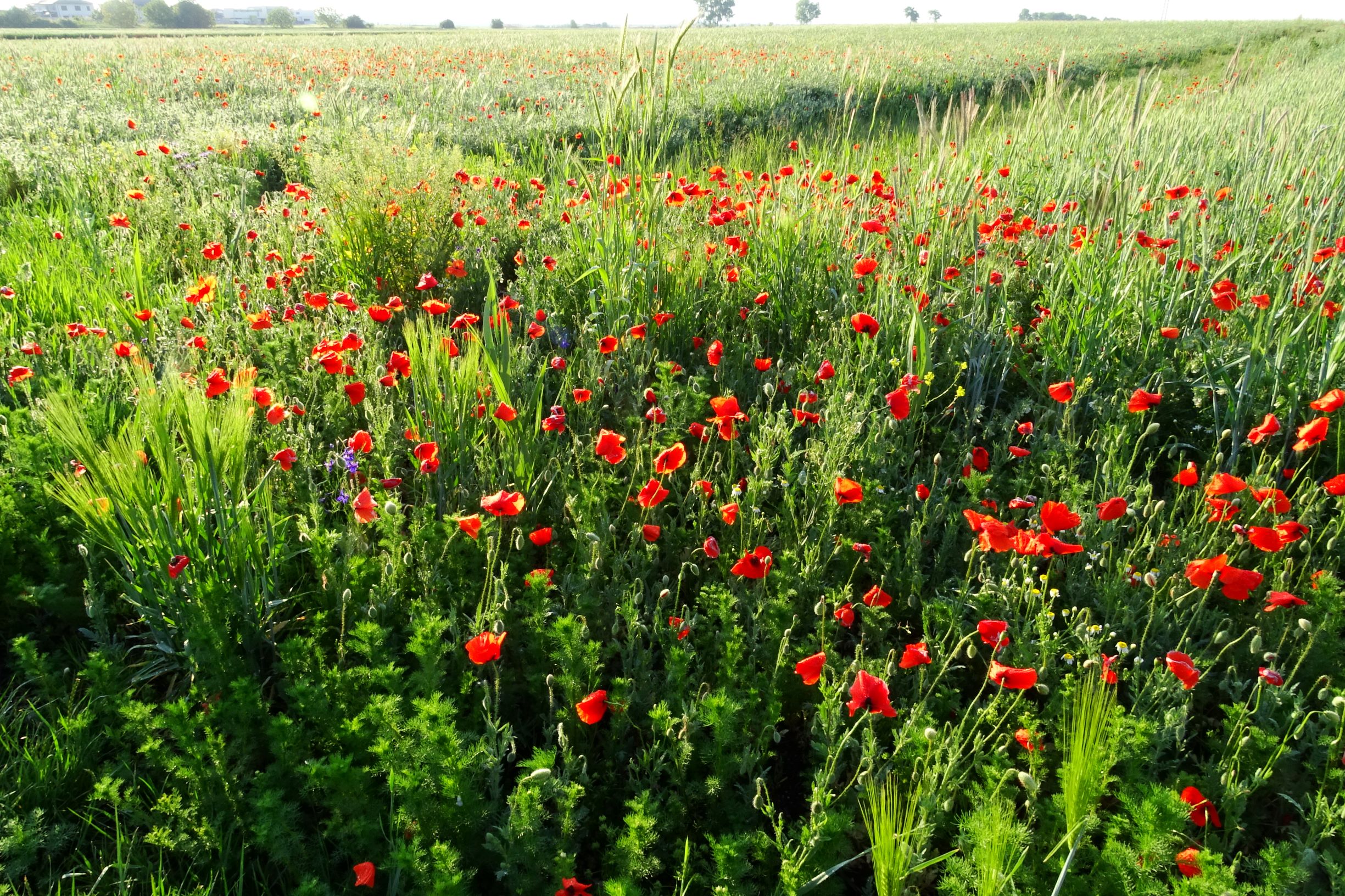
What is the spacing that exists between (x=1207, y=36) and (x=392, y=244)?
39.2m

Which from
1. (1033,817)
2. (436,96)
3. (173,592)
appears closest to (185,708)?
(173,592)

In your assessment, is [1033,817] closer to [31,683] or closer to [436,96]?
[31,683]

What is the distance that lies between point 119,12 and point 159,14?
7.19 metres

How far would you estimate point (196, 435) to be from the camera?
1727 millimetres

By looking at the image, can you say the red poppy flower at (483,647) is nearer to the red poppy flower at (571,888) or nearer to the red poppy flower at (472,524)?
the red poppy flower at (472,524)

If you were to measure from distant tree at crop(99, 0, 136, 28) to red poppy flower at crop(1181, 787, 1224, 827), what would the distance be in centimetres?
12237

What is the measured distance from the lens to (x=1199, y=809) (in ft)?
5.14

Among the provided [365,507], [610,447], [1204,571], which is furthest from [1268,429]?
[365,507]

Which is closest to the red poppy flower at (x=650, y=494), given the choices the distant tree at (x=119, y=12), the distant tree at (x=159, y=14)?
the distant tree at (x=159, y=14)

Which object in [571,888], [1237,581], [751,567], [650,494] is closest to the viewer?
[571,888]

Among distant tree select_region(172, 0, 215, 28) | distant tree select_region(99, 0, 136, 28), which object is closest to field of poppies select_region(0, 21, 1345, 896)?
distant tree select_region(172, 0, 215, 28)

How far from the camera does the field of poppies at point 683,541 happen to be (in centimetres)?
152

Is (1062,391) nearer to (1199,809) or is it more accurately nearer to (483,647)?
(1199,809)

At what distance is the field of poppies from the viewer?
152 centimetres
